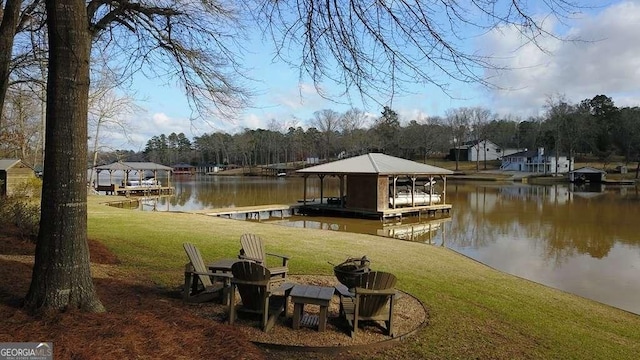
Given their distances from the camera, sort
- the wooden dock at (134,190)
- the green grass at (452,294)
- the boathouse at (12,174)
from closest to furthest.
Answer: the green grass at (452,294), the boathouse at (12,174), the wooden dock at (134,190)

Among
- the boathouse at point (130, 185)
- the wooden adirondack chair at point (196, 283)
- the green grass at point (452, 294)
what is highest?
the boathouse at point (130, 185)

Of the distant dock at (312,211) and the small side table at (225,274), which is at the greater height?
the small side table at (225,274)

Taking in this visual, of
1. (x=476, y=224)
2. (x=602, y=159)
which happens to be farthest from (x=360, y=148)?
(x=476, y=224)

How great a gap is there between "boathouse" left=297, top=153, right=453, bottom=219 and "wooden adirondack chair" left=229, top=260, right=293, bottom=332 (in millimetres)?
19942

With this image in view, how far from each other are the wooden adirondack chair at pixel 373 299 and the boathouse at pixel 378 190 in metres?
19.7

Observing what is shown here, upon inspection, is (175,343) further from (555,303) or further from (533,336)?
(555,303)

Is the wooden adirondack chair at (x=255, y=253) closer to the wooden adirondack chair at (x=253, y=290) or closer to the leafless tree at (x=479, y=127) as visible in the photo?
the wooden adirondack chair at (x=253, y=290)

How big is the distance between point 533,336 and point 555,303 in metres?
2.70

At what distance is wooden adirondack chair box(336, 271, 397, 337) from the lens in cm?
506

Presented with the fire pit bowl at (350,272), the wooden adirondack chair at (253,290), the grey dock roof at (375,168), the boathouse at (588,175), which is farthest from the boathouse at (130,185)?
the boathouse at (588,175)

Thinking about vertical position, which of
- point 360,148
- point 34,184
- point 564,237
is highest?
point 360,148

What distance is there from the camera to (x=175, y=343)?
4145 mm

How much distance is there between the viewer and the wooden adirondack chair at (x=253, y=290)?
5023mm

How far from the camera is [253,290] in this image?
16.9 ft
